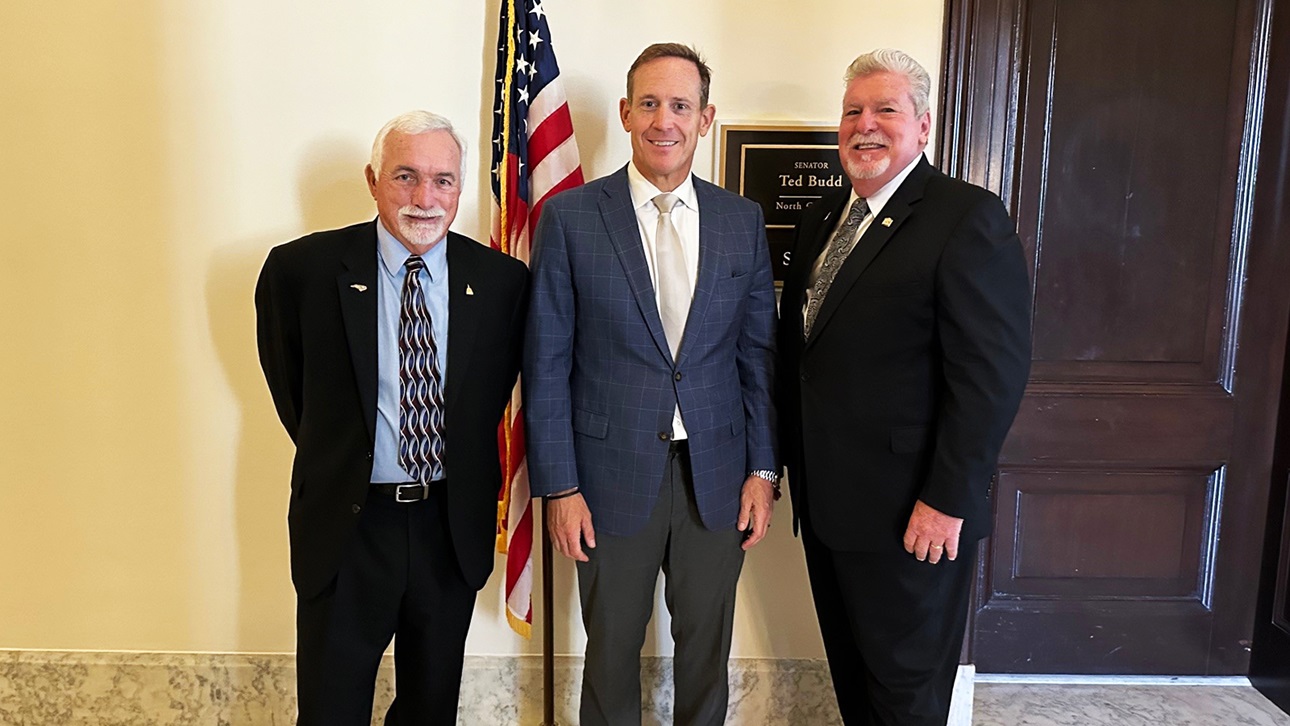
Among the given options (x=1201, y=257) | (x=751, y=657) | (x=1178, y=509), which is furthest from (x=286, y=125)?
(x=1178, y=509)

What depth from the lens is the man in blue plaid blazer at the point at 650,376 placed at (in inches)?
69.1

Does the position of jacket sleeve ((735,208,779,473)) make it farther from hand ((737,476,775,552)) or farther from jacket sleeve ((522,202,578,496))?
jacket sleeve ((522,202,578,496))

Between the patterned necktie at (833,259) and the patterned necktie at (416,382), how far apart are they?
808 mm

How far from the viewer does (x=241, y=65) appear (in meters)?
2.19

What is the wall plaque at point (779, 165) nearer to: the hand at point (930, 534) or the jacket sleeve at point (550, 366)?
the jacket sleeve at point (550, 366)

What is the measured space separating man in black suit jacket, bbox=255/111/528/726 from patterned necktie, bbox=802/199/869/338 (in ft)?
2.15

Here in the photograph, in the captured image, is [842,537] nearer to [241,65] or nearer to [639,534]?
[639,534]

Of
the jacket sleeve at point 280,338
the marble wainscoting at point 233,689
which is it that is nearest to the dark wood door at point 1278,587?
the marble wainscoting at point 233,689

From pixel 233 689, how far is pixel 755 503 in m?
1.71

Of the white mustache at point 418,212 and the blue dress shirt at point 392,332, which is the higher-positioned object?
the white mustache at point 418,212

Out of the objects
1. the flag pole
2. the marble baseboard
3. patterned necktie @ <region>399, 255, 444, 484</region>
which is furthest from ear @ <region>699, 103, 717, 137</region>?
the marble baseboard

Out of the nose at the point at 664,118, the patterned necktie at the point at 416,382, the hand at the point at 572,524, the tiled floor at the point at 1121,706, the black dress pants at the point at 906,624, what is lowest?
the tiled floor at the point at 1121,706

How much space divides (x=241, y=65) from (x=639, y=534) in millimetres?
1632

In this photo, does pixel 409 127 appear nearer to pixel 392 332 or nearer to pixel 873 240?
pixel 392 332
